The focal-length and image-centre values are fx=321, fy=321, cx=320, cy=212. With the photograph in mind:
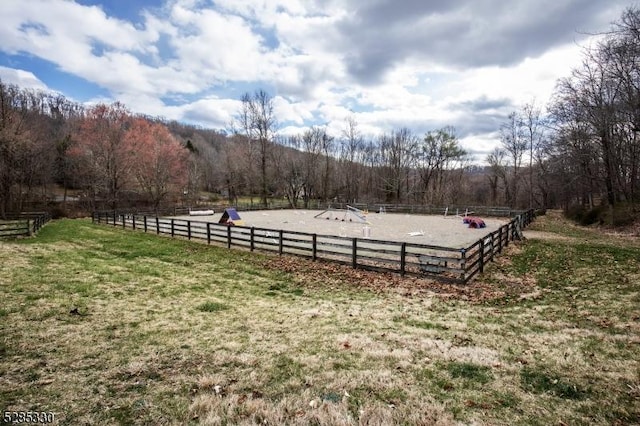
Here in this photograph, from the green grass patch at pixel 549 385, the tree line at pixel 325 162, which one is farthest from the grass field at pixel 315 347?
the tree line at pixel 325 162

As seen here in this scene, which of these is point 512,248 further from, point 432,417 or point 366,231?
point 432,417

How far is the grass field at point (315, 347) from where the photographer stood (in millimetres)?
3408

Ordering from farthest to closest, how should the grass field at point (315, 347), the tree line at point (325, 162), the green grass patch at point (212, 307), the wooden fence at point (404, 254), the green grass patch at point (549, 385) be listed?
1. the tree line at point (325, 162)
2. the wooden fence at point (404, 254)
3. the green grass patch at point (212, 307)
4. the green grass patch at point (549, 385)
5. the grass field at point (315, 347)

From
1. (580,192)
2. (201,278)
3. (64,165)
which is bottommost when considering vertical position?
(201,278)

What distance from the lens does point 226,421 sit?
3.14 m

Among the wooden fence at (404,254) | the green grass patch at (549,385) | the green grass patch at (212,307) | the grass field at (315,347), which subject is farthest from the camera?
the wooden fence at (404,254)

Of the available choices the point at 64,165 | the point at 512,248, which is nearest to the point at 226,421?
the point at 512,248

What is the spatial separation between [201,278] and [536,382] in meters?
8.63

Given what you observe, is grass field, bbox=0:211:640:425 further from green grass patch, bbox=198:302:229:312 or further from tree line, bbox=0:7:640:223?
tree line, bbox=0:7:640:223

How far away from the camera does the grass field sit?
341 centimetres
